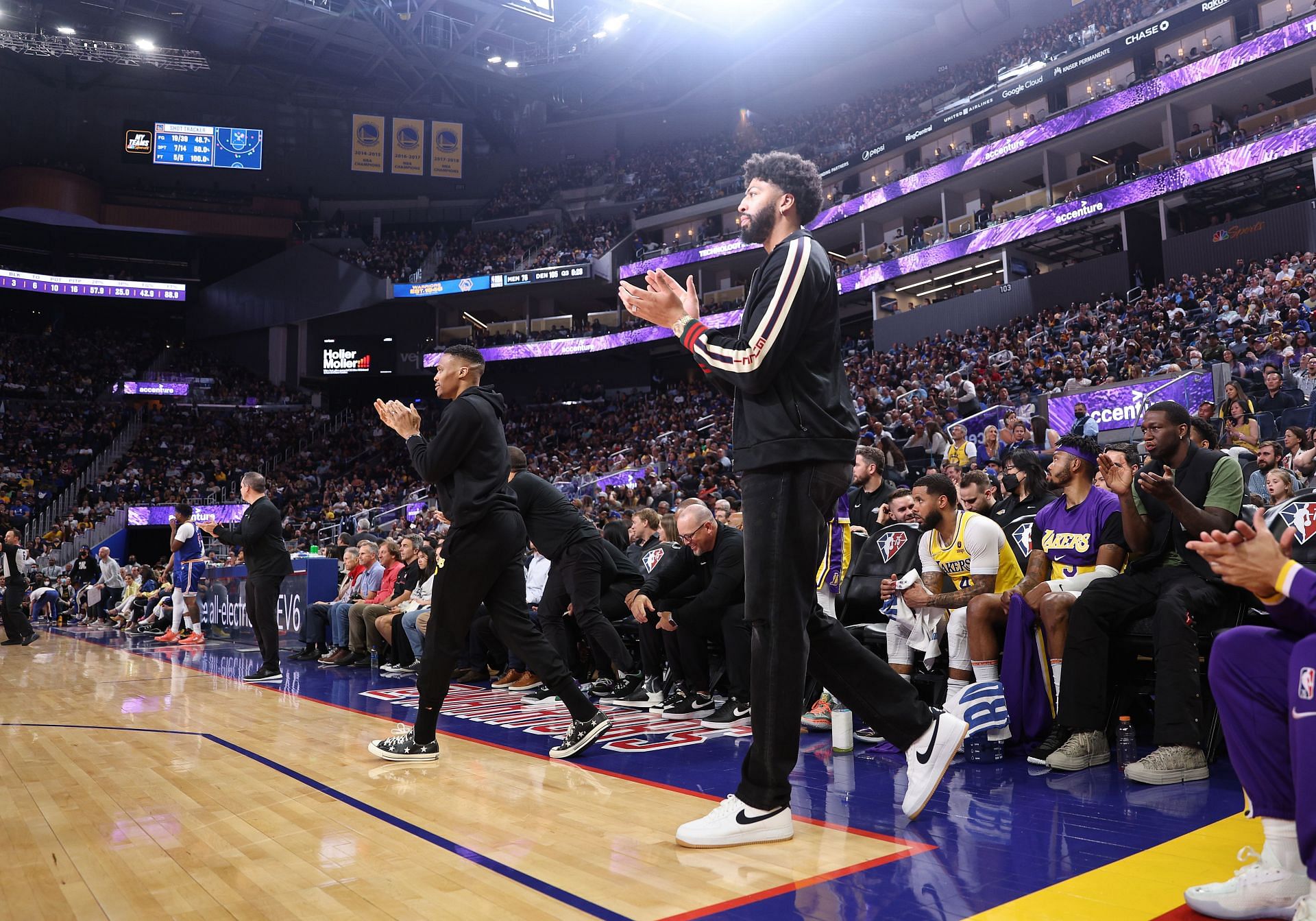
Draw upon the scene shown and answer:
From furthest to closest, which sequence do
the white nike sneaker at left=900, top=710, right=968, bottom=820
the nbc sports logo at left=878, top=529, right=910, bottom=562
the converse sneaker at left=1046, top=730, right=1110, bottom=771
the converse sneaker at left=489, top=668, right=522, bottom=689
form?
1. the converse sneaker at left=489, top=668, right=522, bottom=689
2. the nbc sports logo at left=878, top=529, right=910, bottom=562
3. the converse sneaker at left=1046, top=730, right=1110, bottom=771
4. the white nike sneaker at left=900, top=710, right=968, bottom=820

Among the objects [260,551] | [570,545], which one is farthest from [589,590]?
[260,551]

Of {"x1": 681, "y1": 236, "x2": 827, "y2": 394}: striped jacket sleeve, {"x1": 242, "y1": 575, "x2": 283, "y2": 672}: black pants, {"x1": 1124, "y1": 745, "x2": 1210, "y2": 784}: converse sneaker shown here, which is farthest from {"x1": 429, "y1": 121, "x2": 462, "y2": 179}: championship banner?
{"x1": 1124, "y1": 745, "x2": 1210, "y2": 784}: converse sneaker

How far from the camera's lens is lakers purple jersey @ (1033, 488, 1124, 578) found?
13.9 ft

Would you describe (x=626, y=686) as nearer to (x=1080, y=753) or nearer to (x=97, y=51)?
(x=1080, y=753)

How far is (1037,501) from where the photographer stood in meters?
5.42

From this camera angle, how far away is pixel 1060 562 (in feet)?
14.5

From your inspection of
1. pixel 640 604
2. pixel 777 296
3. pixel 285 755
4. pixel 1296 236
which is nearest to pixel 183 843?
pixel 285 755

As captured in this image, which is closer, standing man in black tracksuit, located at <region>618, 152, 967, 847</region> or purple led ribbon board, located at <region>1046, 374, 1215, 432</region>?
standing man in black tracksuit, located at <region>618, 152, 967, 847</region>

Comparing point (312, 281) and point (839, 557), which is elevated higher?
point (312, 281)

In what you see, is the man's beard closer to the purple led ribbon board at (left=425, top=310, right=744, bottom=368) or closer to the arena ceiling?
the purple led ribbon board at (left=425, top=310, right=744, bottom=368)

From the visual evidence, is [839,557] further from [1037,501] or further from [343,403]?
[343,403]

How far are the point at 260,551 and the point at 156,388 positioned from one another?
30.3 meters

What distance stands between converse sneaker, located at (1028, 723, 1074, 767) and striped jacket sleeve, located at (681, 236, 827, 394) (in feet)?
7.55

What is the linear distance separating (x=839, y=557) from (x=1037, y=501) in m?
1.24
